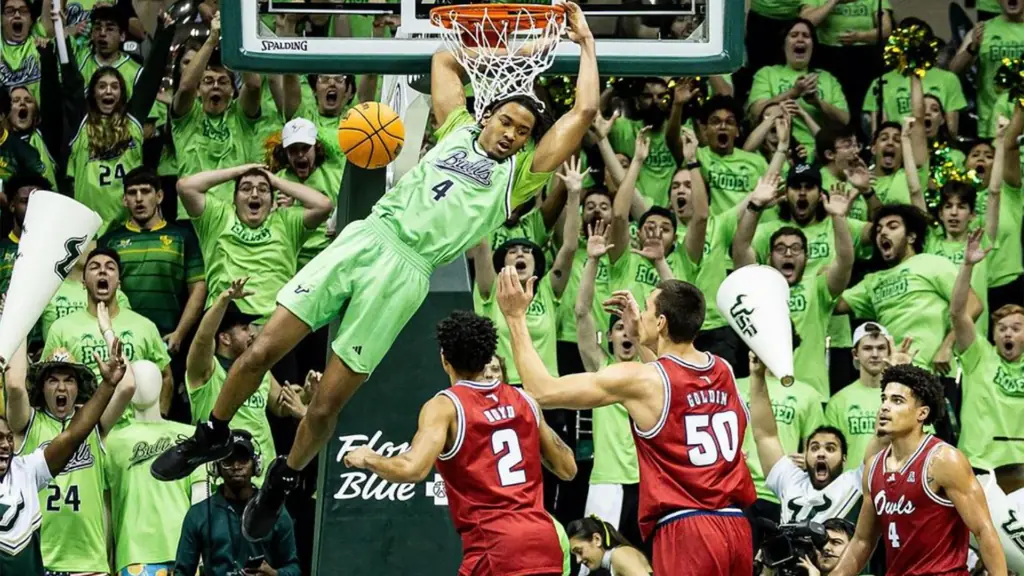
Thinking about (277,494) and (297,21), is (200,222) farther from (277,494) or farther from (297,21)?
(277,494)

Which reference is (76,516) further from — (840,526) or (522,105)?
(840,526)

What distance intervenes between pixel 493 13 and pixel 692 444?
2.05 meters

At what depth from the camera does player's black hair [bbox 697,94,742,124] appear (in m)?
12.4

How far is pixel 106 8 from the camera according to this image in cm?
1293

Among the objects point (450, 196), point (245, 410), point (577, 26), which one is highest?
point (577, 26)

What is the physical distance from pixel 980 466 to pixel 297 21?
455 cm

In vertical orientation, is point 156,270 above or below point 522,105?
below

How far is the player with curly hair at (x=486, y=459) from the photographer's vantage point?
7711 mm

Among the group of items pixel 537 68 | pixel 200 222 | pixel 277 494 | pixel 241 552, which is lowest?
pixel 241 552

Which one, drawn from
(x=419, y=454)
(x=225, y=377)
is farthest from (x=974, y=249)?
(x=419, y=454)

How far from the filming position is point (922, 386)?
27.2ft

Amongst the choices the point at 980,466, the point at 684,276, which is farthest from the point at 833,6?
the point at 980,466

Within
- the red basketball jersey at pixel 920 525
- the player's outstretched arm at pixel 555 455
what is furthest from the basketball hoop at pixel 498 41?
the red basketball jersey at pixel 920 525

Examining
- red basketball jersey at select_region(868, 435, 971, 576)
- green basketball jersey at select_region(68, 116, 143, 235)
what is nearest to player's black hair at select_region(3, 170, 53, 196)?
green basketball jersey at select_region(68, 116, 143, 235)
